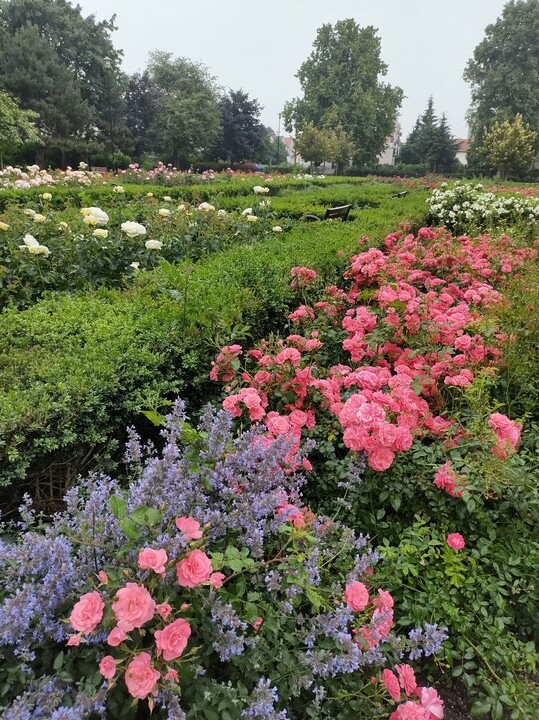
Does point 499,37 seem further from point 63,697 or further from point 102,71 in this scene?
point 63,697

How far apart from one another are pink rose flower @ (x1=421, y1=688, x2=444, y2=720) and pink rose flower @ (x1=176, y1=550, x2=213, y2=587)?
85 cm

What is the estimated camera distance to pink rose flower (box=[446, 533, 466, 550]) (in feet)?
6.26

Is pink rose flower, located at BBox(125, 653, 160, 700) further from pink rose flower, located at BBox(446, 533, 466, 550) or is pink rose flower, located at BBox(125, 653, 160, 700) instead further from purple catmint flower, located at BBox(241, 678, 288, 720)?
pink rose flower, located at BBox(446, 533, 466, 550)

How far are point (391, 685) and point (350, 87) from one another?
1872 inches

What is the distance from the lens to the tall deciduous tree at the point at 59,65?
90.7 ft

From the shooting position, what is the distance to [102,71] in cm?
3325

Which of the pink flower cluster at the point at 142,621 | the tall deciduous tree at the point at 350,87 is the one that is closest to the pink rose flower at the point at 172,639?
the pink flower cluster at the point at 142,621

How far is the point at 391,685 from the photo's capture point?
145 cm

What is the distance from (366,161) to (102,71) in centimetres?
2247

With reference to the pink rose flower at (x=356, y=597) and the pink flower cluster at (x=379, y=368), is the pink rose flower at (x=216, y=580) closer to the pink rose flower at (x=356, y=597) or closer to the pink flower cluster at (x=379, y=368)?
the pink rose flower at (x=356, y=597)

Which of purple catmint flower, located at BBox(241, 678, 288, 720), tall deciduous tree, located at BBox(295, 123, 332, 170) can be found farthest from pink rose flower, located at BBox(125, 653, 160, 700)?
tall deciduous tree, located at BBox(295, 123, 332, 170)

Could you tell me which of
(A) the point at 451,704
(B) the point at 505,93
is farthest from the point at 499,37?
(A) the point at 451,704

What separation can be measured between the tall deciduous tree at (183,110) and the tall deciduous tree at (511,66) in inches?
894

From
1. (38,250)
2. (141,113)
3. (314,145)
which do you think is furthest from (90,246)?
(141,113)
